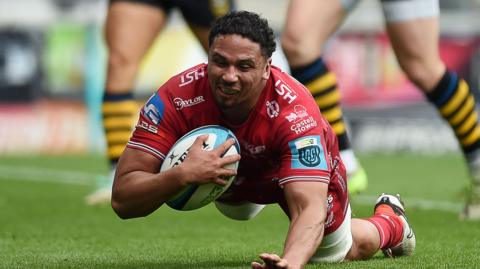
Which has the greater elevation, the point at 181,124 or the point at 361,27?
the point at 181,124

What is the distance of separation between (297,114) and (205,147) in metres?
0.40

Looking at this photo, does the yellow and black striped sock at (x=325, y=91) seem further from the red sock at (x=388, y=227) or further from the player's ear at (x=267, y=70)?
the player's ear at (x=267, y=70)

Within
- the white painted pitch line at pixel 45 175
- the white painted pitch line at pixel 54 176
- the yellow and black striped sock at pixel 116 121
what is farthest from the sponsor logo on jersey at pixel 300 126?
the white painted pitch line at pixel 45 175

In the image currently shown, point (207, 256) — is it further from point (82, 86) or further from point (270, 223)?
point (82, 86)

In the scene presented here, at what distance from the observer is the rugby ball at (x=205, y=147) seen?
15.3ft

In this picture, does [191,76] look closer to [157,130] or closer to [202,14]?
[157,130]

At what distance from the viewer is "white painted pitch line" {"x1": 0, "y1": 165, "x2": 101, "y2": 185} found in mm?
11719

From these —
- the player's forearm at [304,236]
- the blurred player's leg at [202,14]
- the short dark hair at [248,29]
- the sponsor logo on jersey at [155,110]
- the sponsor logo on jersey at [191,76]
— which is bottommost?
the blurred player's leg at [202,14]

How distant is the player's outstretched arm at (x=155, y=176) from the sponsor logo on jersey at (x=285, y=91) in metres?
0.32

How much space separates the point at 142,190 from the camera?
4711mm

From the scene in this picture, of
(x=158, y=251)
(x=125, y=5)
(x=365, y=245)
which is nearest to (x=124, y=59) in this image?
(x=125, y=5)

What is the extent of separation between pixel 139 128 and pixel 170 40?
12.0m

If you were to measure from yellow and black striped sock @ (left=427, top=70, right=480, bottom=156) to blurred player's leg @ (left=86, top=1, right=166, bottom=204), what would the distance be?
184cm

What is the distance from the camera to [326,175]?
4.75 meters
